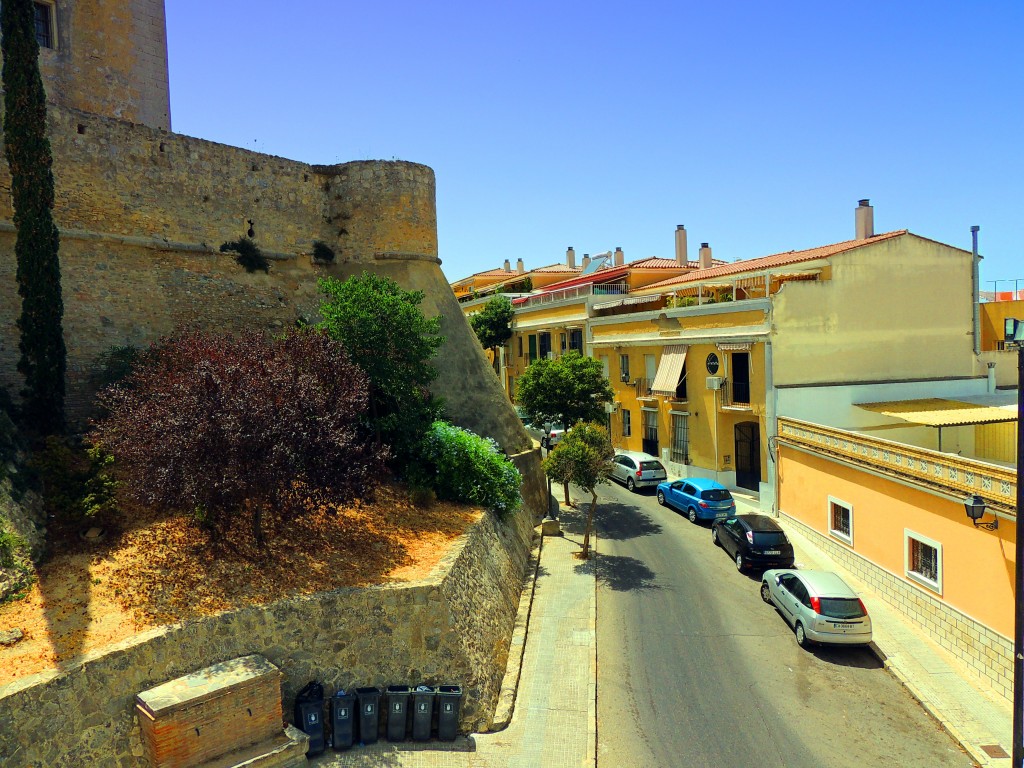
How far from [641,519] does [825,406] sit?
23.2 ft

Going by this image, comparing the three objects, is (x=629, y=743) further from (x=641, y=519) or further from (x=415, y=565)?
(x=641, y=519)

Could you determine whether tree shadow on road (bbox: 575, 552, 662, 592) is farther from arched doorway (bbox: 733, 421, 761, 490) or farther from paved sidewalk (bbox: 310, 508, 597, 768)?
arched doorway (bbox: 733, 421, 761, 490)

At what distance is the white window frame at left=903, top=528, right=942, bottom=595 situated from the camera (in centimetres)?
1359

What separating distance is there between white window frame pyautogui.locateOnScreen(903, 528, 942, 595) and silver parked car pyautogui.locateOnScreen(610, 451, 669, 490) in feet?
36.6

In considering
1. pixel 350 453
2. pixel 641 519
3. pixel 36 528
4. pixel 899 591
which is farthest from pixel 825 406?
pixel 36 528

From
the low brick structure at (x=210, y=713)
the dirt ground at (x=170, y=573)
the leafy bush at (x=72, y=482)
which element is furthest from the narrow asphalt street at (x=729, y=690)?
the leafy bush at (x=72, y=482)

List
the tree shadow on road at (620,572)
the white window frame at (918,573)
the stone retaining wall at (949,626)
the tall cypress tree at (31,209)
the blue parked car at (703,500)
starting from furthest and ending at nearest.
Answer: the blue parked car at (703,500) → the tree shadow on road at (620,572) → the white window frame at (918,573) → the tall cypress tree at (31,209) → the stone retaining wall at (949,626)

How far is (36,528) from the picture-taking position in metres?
10.4

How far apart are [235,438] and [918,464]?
13347 mm

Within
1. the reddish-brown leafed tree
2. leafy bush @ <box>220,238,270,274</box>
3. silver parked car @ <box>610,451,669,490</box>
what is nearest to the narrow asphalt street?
the reddish-brown leafed tree

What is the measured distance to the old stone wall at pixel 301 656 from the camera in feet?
25.7

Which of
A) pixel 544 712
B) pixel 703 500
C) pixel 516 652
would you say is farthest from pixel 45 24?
pixel 703 500

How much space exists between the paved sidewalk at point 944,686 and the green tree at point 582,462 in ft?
22.8

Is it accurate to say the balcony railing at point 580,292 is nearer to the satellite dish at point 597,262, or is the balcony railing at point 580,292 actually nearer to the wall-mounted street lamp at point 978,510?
the satellite dish at point 597,262
